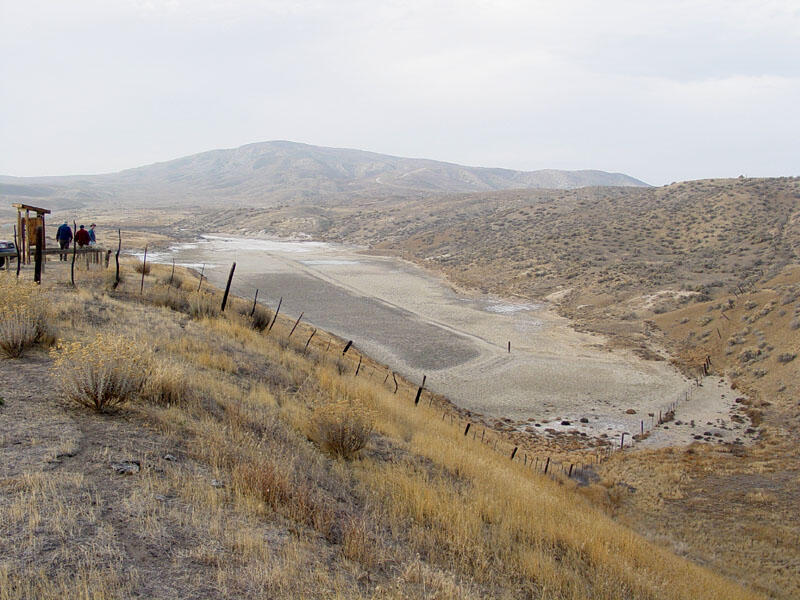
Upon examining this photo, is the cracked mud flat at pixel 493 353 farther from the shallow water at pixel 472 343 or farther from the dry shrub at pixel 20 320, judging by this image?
the dry shrub at pixel 20 320

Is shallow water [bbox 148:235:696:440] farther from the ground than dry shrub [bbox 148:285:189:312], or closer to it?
closer to it

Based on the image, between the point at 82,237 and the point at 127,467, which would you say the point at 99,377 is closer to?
the point at 127,467

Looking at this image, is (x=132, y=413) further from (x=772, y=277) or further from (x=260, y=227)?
(x=260, y=227)

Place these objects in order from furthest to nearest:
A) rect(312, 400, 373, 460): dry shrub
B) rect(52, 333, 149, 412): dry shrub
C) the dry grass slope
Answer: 1. rect(312, 400, 373, 460): dry shrub
2. rect(52, 333, 149, 412): dry shrub
3. the dry grass slope

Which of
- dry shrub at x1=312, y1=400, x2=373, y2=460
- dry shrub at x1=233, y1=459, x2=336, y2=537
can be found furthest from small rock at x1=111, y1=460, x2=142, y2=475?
dry shrub at x1=312, y1=400, x2=373, y2=460

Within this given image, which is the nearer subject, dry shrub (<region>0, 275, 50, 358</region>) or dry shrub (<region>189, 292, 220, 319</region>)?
dry shrub (<region>0, 275, 50, 358</region>)

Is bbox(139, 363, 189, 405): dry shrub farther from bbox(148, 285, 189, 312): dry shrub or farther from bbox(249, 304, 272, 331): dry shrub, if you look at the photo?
bbox(249, 304, 272, 331): dry shrub

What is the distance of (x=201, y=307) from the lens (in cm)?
1592

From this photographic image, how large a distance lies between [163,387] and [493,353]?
22528 mm

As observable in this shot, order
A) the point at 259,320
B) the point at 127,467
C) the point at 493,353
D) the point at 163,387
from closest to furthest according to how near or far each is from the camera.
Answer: the point at 127,467
the point at 163,387
the point at 259,320
the point at 493,353

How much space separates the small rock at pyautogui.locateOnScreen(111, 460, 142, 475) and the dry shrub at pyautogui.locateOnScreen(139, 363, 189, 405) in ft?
6.23

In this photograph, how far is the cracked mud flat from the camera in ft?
67.7

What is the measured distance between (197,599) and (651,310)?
1481 inches

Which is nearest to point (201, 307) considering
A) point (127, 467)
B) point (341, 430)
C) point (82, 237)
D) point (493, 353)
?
point (341, 430)
